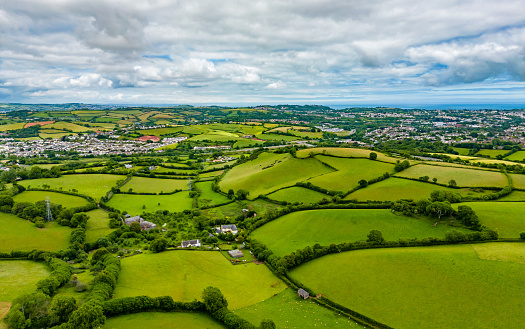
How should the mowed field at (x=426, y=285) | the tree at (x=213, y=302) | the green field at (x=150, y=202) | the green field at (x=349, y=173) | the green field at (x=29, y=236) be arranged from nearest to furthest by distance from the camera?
the mowed field at (x=426, y=285) < the tree at (x=213, y=302) < the green field at (x=29, y=236) < the green field at (x=150, y=202) < the green field at (x=349, y=173)

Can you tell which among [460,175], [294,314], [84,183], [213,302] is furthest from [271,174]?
[213,302]

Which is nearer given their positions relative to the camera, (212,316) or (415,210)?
(212,316)

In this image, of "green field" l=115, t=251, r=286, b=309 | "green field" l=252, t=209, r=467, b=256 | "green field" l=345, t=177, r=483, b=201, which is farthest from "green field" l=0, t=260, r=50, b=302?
"green field" l=345, t=177, r=483, b=201

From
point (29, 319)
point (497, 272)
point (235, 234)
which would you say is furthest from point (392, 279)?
point (29, 319)

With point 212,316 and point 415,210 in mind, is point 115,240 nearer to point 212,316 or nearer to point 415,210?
point 212,316

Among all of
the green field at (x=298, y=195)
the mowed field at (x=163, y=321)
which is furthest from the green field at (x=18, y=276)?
the green field at (x=298, y=195)

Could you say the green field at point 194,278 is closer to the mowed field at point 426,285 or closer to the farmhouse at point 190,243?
the farmhouse at point 190,243

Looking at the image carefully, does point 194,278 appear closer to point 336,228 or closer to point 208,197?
point 336,228
